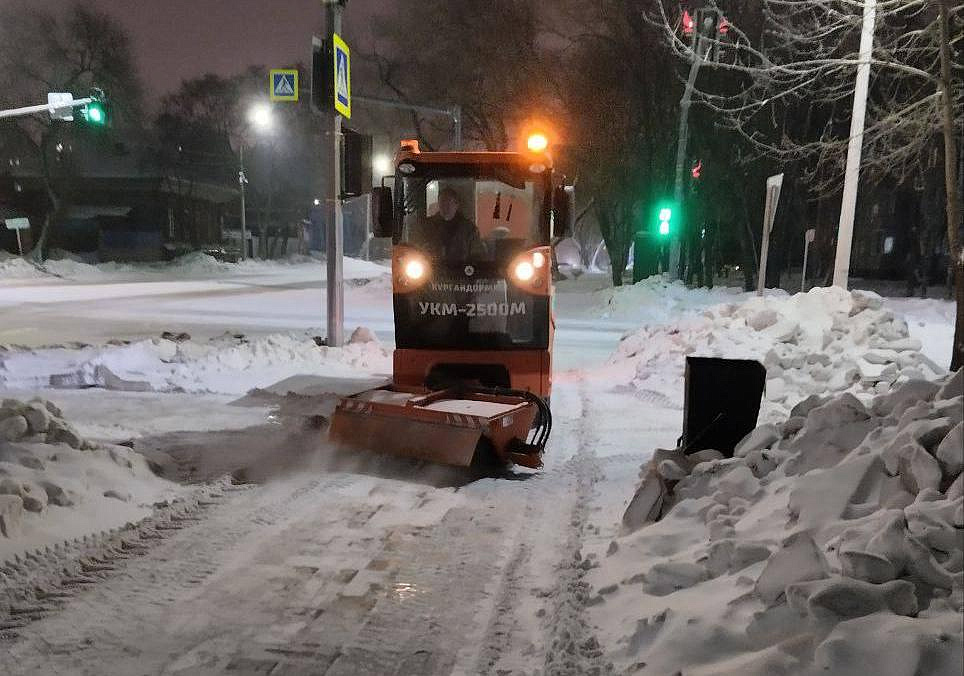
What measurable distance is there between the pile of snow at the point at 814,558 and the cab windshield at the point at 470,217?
3391mm

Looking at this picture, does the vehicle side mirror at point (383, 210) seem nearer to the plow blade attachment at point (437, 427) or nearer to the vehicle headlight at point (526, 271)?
the vehicle headlight at point (526, 271)

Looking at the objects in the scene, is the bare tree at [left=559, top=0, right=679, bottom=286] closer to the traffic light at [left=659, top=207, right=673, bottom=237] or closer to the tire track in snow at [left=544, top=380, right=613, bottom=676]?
the traffic light at [left=659, top=207, right=673, bottom=237]

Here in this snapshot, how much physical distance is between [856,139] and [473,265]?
312 inches

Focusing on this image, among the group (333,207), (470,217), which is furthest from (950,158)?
(333,207)

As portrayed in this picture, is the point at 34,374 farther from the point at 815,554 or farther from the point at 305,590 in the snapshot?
the point at 815,554

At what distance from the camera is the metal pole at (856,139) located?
1141 centimetres

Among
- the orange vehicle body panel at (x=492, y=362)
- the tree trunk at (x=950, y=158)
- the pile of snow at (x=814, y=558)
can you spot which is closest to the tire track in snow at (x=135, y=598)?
the orange vehicle body panel at (x=492, y=362)

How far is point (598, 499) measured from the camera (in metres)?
6.07

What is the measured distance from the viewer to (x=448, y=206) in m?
7.80

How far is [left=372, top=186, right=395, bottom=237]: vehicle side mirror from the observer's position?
25.5 feet

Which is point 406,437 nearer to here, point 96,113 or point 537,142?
point 537,142

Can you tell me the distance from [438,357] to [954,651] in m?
5.57

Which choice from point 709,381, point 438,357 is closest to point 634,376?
point 438,357

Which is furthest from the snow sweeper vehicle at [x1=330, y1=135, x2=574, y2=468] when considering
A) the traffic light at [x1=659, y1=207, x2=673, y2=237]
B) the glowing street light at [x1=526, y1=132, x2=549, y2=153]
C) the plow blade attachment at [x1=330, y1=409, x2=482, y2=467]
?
the traffic light at [x1=659, y1=207, x2=673, y2=237]
